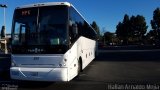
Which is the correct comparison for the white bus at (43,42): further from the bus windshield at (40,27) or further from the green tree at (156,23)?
the green tree at (156,23)

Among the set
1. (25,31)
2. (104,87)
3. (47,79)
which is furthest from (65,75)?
(25,31)

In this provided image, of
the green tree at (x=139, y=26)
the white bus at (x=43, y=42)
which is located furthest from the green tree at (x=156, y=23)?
the white bus at (x=43, y=42)

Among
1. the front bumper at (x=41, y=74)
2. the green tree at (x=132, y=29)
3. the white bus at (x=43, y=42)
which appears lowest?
the front bumper at (x=41, y=74)

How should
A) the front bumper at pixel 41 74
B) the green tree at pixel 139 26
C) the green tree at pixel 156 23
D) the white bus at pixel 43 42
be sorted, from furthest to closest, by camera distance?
the green tree at pixel 139 26, the green tree at pixel 156 23, the white bus at pixel 43 42, the front bumper at pixel 41 74

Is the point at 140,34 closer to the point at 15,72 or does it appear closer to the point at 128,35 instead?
the point at 128,35

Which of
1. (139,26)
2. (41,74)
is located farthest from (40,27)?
(139,26)

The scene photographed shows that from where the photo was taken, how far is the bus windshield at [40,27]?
34.6ft

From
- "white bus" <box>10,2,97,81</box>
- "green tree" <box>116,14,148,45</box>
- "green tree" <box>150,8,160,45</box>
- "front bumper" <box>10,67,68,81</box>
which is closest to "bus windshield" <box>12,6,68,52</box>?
"white bus" <box>10,2,97,81</box>

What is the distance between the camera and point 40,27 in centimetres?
1067

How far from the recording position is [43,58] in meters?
10.6

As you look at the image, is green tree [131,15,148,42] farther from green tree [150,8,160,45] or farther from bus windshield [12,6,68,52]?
bus windshield [12,6,68,52]

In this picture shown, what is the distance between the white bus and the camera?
1048 centimetres

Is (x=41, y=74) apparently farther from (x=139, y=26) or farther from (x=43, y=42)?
(x=139, y=26)

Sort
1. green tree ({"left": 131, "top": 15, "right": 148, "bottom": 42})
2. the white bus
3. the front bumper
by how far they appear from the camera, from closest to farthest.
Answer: the front bumper → the white bus → green tree ({"left": 131, "top": 15, "right": 148, "bottom": 42})
